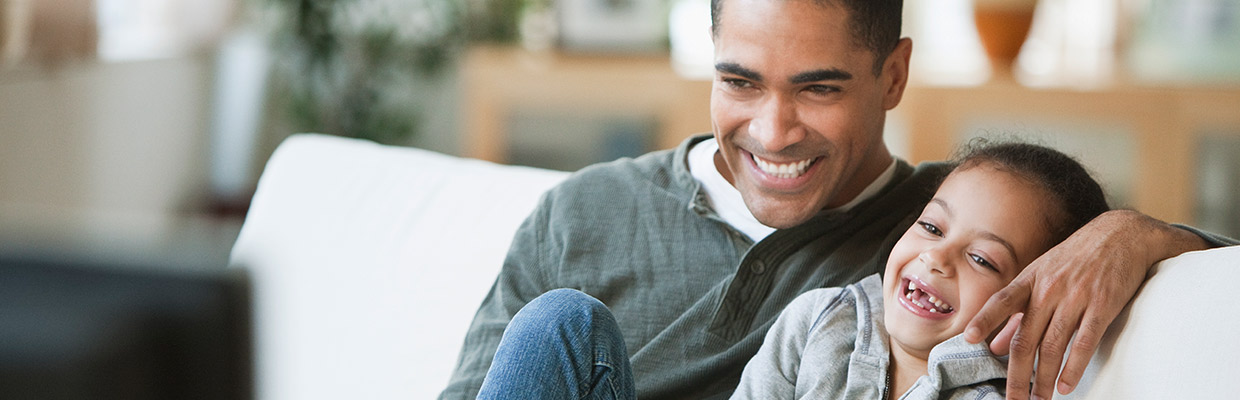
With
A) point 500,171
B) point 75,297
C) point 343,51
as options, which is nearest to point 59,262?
point 75,297

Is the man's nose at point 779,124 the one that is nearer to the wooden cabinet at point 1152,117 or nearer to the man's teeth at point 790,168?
the man's teeth at point 790,168

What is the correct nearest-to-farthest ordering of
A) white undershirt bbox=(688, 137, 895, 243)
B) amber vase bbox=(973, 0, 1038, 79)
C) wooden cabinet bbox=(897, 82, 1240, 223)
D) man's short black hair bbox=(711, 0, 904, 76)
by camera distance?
man's short black hair bbox=(711, 0, 904, 76)
white undershirt bbox=(688, 137, 895, 243)
wooden cabinet bbox=(897, 82, 1240, 223)
amber vase bbox=(973, 0, 1038, 79)

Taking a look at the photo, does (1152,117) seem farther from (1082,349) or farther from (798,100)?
(1082,349)

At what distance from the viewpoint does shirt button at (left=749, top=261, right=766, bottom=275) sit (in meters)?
1.24

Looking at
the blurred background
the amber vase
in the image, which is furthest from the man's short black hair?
the amber vase

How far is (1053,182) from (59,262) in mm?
847

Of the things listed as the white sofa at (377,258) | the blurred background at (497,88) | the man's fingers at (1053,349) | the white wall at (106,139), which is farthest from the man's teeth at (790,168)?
the white wall at (106,139)

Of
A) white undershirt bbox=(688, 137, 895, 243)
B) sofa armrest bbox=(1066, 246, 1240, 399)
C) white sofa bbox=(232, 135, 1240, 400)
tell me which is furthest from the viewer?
white sofa bbox=(232, 135, 1240, 400)

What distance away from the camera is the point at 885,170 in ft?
4.20

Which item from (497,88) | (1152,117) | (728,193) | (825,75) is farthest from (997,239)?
(497,88)

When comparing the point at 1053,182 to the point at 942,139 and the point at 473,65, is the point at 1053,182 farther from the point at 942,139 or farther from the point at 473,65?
the point at 473,65

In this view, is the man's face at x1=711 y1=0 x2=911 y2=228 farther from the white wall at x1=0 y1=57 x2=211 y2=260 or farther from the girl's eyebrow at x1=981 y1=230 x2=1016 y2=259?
the white wall at x1=0 y1=57 x2=211 y2=260

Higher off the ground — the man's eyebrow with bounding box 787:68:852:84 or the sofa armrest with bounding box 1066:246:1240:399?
the man's eyebrow with bounding box 787:68:852:84

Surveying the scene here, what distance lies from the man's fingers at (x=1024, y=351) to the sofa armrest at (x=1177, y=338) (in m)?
0.07
